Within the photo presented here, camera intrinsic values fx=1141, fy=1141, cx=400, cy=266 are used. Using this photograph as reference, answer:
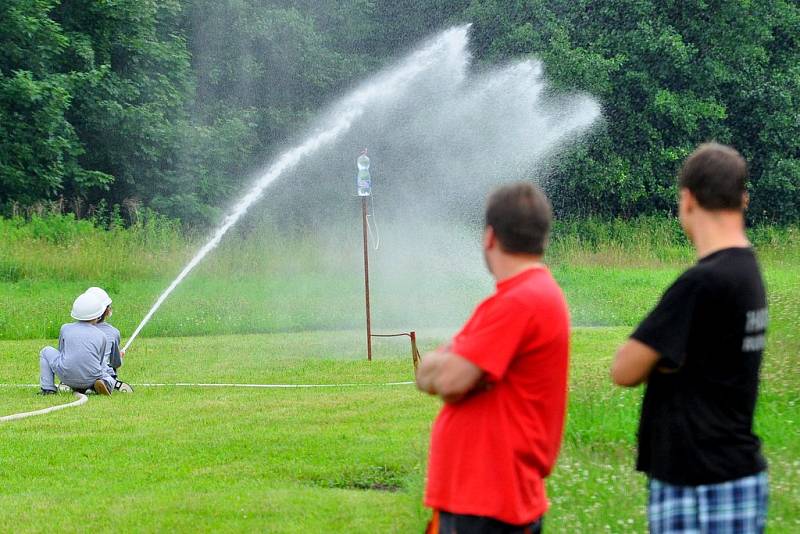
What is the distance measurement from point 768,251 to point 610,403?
73.8 feet

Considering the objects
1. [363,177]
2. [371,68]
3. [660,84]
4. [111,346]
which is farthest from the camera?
[371,68]

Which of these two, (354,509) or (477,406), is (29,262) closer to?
(354,509)

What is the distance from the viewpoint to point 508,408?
11.2ft

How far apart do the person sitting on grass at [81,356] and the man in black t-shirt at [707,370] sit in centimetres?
843

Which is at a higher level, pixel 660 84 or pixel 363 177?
pixel 660 84

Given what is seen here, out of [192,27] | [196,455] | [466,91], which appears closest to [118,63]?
[192,27]

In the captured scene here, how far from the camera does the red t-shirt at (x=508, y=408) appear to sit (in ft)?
10.9

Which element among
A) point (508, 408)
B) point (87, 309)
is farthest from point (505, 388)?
point (87, 309)

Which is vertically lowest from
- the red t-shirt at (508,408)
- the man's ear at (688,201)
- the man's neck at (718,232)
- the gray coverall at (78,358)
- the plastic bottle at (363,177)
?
the gray coverall at (78,358)

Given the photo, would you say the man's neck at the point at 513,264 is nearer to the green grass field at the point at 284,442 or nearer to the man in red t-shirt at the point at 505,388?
the man in red t-shirt at the point at 505,388

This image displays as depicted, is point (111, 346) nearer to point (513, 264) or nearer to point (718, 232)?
point (513, 264)

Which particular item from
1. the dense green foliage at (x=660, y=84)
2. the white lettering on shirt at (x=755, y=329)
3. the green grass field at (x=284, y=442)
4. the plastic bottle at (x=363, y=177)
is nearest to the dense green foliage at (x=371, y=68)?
the dense green foliage at (x=660, y=84)

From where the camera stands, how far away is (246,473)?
759 centimetres

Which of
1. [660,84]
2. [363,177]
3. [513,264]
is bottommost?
[513,264]
